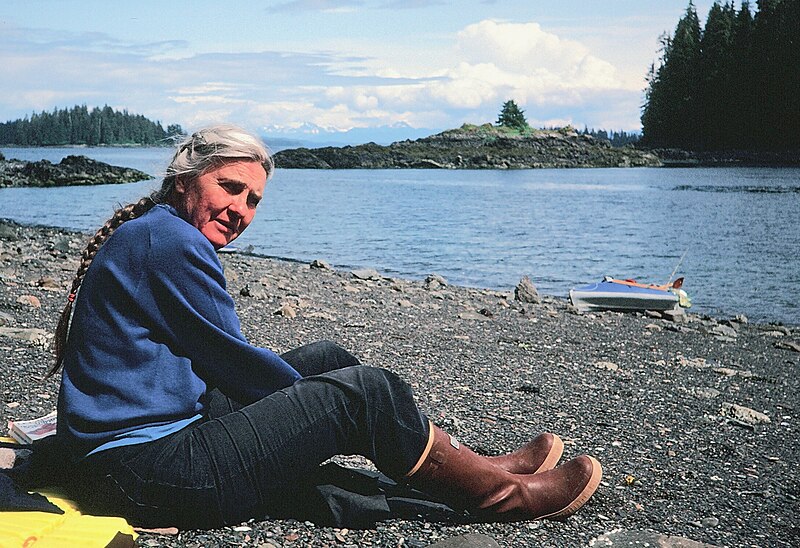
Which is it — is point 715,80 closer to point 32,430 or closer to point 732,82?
point 732,82

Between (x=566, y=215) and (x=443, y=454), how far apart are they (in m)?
41.5

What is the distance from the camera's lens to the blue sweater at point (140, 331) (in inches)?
128

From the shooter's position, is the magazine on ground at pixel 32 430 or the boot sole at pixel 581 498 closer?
the boot sole at pixel 581 498

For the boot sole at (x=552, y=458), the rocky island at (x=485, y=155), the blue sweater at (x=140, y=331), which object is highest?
the rocky island at (x=485, y=155)

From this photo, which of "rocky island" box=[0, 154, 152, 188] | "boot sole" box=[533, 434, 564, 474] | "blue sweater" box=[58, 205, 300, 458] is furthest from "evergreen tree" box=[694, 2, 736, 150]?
"blue sweater" box=[58, 205, 300, 458]

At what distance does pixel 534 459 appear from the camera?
4.11m

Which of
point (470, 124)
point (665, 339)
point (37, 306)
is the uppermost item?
point (470, 124)

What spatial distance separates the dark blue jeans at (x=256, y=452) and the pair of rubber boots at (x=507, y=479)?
12 cm

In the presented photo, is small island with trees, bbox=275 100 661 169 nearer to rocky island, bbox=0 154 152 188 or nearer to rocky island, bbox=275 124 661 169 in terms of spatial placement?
rocky island, bbox=275 124 661 169

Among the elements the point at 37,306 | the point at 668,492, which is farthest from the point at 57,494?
the point at 37,306

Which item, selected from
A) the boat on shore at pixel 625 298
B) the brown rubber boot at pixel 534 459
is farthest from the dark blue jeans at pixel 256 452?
the boat on shore at pixel 625 298

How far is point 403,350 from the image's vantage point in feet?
28.0

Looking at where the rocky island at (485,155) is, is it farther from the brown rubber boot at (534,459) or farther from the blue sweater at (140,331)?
the blue sweater at (140,331)

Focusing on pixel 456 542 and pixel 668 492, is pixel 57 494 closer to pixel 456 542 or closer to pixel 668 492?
pixel 456 542
